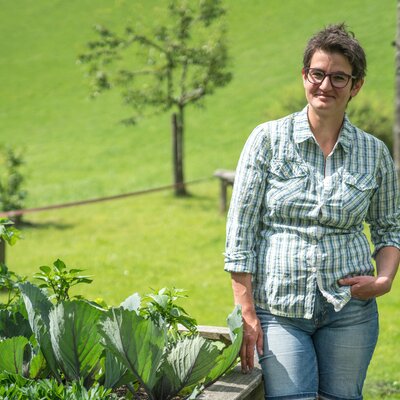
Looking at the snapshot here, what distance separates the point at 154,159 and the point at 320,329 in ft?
60.1

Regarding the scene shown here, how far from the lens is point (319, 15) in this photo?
3319cm

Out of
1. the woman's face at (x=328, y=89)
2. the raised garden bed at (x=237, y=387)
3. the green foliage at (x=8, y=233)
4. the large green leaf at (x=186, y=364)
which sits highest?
the woman's face at (x=328, y=89)

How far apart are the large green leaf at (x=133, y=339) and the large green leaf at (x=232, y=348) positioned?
254mm

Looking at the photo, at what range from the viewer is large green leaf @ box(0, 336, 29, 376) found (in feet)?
9.94

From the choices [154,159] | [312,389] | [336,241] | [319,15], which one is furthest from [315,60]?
[319,15]

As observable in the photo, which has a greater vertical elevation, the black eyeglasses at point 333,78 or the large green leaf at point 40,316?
the black eyeglasses at point 333,78

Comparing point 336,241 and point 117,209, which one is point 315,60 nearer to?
point 336,241

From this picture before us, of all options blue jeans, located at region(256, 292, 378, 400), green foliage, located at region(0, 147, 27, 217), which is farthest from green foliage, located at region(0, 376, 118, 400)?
green foliage, located at region(0, 147, 27, 217)

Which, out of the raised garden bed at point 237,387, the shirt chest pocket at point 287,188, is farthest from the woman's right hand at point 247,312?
the shirt chest pocket at point 287,188

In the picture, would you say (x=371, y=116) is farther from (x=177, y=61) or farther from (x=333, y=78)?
(x=333, y=78)

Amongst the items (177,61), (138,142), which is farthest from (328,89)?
(138,142)

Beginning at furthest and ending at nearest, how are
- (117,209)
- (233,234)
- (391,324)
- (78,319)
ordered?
(117,209) < (391,324) < (233,234) < (78,319)

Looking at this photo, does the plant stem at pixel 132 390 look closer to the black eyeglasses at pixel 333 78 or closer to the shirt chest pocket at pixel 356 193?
the shirt chest pocket at pixel 356 193

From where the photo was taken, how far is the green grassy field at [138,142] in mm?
9992
